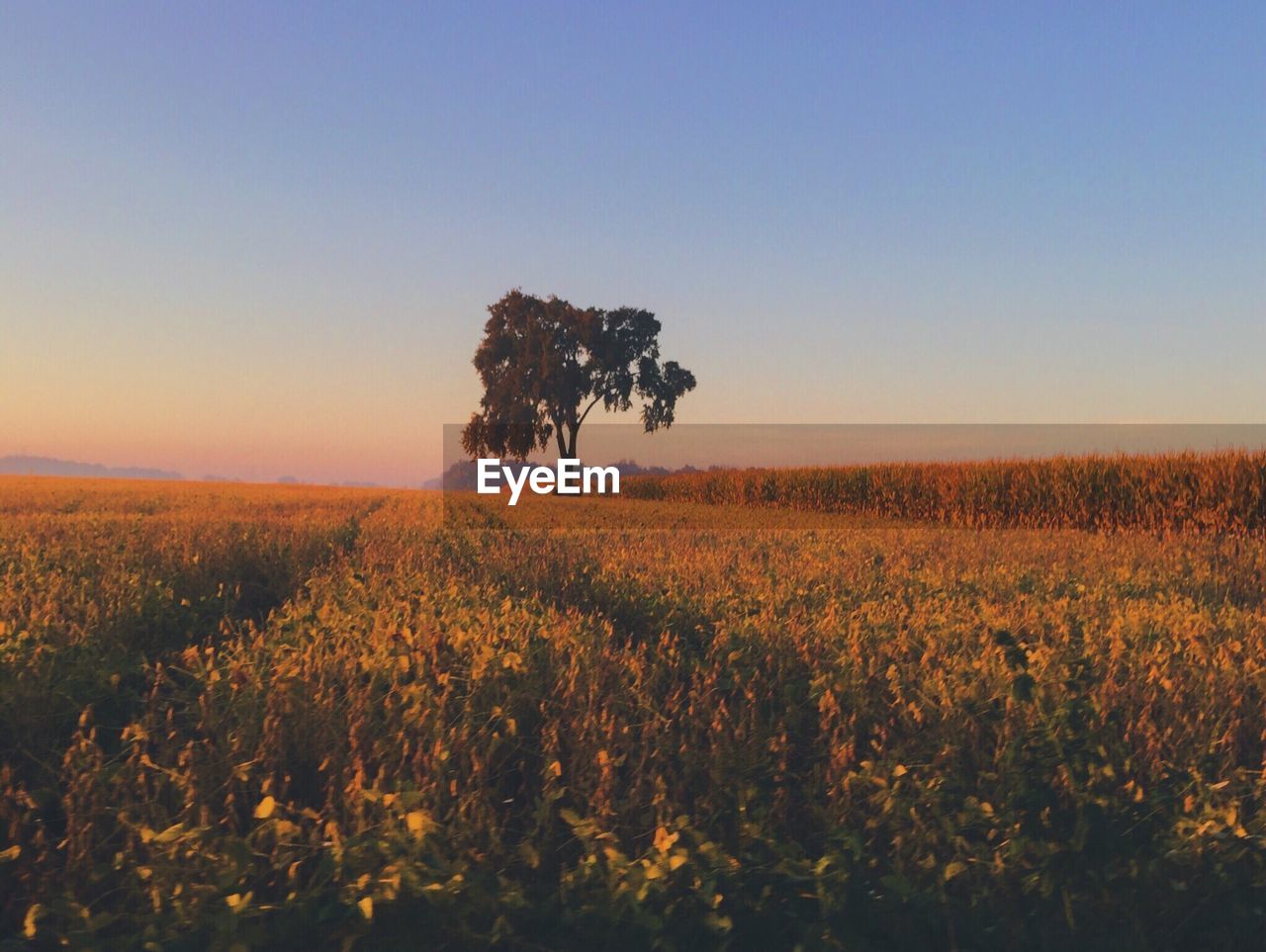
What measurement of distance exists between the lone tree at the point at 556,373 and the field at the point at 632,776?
45.7 metres

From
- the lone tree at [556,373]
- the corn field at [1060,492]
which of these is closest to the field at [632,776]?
the corn field at [1060,492]

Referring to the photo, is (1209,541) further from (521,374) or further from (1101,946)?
(521,374)

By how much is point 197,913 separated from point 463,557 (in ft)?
20.8

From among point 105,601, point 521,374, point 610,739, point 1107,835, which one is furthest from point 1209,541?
point 521,374

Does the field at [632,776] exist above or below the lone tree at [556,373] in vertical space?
below

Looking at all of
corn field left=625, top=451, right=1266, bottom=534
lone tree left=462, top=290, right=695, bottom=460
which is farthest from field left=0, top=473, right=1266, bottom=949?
lone tree left=462, top=290, right=695, bottom=460

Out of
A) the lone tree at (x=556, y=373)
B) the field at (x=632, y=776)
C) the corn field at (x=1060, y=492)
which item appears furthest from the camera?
the lone tree at (x=556, y=373)

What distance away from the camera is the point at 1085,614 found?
21.1ft

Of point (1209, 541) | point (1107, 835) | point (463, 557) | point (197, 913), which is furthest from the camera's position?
point (1209, 541)

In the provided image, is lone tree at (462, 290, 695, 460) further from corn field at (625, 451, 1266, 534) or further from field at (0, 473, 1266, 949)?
field at (0, 473, 1266, 949)

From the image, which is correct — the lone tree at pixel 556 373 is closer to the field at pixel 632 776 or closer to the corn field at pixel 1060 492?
the corn field at pixel 1060 492

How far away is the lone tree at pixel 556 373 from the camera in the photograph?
171 ft

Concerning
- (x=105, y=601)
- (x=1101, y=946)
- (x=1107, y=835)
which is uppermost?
(x=105, y=601)

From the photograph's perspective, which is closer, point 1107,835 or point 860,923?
point 860,923
